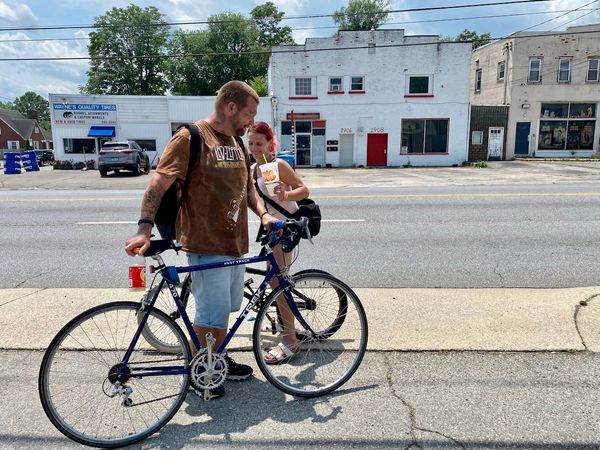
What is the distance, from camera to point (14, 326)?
4.08 meters

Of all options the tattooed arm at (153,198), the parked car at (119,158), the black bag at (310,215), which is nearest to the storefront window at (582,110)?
the parked car at (119,158)

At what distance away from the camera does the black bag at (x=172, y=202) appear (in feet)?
8.80

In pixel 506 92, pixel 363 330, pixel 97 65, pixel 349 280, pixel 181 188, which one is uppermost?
pixel 97 65

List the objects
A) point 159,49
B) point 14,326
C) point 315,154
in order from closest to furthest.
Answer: point 14,326, point 315,154, point 159,49

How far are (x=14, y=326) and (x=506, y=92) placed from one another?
112 ft

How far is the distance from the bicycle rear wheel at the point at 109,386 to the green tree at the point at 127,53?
54.1 m

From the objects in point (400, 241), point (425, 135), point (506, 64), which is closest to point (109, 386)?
point (400, 241)

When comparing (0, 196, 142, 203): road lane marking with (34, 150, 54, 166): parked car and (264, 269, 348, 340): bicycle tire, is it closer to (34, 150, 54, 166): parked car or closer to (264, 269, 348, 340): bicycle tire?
(264, 269, 348, 340): bicycle tire

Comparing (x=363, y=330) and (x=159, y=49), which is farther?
(x=159, y=49)

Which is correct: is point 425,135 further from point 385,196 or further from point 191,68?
point 191,68

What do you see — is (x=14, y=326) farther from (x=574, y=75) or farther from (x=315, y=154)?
(x=574, y=75)

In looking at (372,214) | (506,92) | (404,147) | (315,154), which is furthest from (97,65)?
(372,214)

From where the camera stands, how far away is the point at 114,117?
97.4 feet

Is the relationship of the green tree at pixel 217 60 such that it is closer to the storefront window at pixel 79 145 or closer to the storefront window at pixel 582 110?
the storefront window at pixel 79 145
